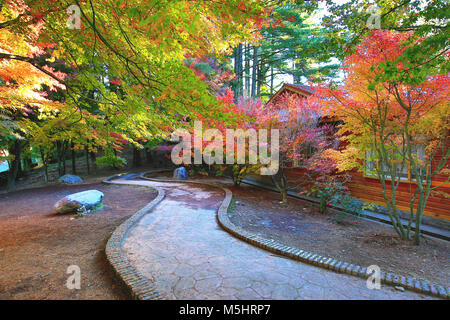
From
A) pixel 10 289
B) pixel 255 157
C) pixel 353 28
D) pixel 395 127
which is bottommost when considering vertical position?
pixel 10 289

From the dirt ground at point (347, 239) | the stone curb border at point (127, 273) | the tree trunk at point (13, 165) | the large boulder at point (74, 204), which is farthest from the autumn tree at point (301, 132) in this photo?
the tree trunk at point (13, 165)

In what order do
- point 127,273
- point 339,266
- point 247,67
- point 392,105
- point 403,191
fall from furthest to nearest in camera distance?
point 247,67 → point 403,191 → point 392,105 → point 339,266 → point 127,273

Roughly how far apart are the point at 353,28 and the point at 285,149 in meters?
4.33

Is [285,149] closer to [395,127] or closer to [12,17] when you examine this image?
[395,127]

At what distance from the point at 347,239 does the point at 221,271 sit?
→ 378 centimetres

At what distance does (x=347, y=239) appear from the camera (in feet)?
17.7

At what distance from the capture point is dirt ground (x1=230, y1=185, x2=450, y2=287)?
413 centimetres

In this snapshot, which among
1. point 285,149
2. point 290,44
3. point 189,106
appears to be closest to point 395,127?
point 285,149

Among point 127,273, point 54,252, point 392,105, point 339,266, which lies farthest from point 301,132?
point 54,252

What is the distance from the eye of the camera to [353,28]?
4.04 meters

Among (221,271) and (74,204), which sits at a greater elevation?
(74,204)

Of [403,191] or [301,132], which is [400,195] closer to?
[403,191]

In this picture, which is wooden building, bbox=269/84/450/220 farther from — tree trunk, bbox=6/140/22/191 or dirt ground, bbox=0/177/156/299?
tree trunk, bbox=6/140/22/191
